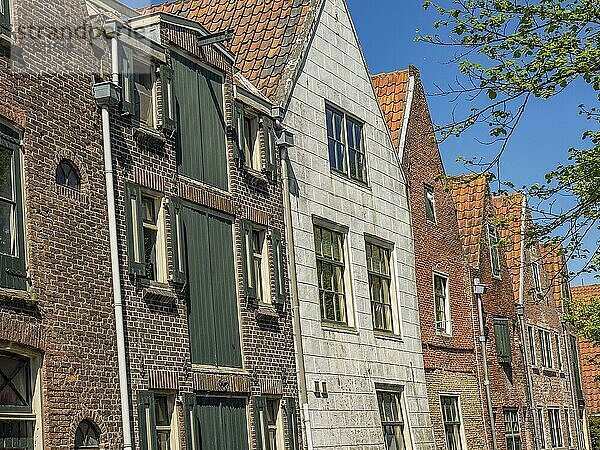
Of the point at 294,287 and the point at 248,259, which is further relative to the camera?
the point at 294,287

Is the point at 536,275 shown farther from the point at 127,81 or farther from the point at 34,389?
the point at 34,389

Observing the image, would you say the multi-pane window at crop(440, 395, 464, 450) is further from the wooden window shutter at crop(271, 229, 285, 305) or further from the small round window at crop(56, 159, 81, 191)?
the small round window at crop(56, 159, 81, 191)

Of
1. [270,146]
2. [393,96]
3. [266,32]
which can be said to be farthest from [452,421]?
[266,32]

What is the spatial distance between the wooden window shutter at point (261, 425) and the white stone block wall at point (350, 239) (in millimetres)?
1972

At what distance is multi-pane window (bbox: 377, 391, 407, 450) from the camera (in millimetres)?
27172

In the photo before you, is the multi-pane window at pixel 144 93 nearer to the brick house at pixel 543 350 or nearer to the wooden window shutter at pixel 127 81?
the wooden window shutter at pixel 127 81

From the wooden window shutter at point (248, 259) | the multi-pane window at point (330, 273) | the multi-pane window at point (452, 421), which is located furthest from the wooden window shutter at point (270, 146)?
the multi-pane window at point (452, 421)

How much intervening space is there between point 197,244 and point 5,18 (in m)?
5.72

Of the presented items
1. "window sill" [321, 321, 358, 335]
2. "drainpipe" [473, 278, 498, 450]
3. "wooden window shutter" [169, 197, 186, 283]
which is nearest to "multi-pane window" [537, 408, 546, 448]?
"drainpipe" [473, 278, 498, 450]

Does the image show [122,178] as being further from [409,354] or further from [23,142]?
[409,354]

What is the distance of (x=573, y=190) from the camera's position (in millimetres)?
17344

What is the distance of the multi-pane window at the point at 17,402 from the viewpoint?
49.9 feet

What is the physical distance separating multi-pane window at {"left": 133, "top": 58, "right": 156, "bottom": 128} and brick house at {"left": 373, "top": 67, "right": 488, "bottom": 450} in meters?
12.3

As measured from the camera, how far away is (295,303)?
23797mm
